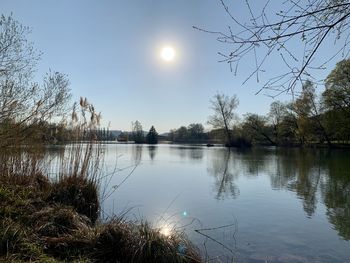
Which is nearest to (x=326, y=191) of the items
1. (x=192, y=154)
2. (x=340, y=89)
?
(x=192, y=154)

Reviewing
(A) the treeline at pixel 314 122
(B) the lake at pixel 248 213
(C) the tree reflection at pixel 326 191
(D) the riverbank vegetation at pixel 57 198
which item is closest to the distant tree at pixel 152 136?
(A) the treeline at pixel 314 122

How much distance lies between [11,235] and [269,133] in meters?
59.3

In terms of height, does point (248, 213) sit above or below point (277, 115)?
below

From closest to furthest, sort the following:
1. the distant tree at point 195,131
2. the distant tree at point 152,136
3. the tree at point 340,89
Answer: the tree at point 340,89
the distant tree at point 152,136
the distant tree at point 195,131

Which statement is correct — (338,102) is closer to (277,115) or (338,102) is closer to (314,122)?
(314,122)

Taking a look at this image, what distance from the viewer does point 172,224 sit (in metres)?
6.28

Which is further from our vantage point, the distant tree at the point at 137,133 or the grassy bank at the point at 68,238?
the distant tree at the point at 137,133

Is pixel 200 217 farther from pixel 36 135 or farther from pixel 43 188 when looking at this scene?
pixel 36 135

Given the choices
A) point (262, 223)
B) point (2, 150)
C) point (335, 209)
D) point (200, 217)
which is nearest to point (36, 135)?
point (2, 150)

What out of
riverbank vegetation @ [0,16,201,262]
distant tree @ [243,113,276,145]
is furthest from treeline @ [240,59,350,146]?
riverbank vegetation @ [0,16,201,262]

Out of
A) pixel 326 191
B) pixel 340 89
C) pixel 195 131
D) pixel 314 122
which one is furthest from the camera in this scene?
pixel 195 131

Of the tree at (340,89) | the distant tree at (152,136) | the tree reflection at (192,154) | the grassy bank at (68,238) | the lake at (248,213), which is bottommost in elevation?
the lake at (248,213)

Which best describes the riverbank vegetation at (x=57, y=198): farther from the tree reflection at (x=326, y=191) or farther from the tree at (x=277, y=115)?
the tree at (x=277, y=115)

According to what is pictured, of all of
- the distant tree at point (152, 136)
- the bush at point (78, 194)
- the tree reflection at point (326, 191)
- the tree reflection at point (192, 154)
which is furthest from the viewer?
the distant tree at point (152, 136)
